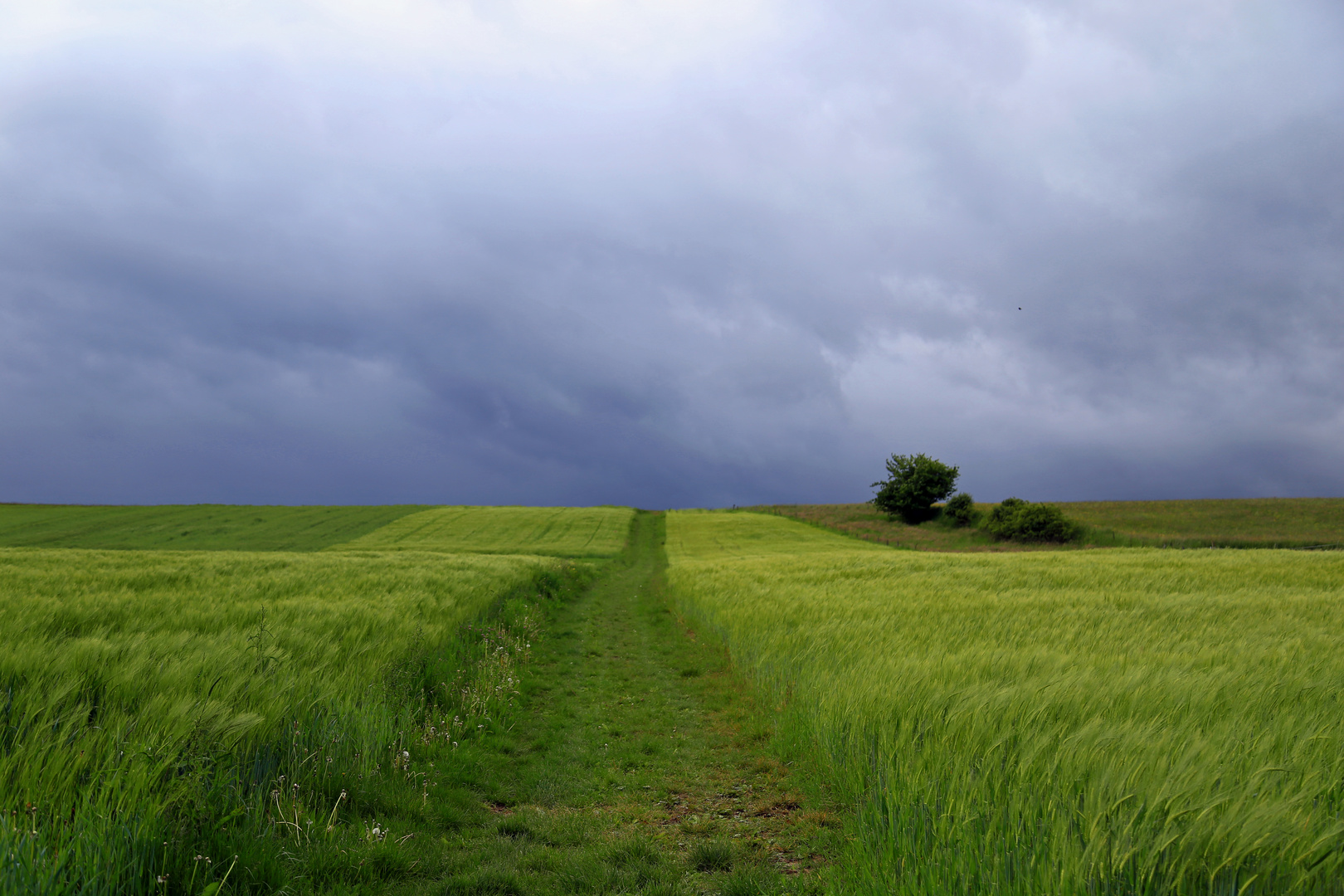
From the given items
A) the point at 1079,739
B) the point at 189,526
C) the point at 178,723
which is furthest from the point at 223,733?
the point at 189,526

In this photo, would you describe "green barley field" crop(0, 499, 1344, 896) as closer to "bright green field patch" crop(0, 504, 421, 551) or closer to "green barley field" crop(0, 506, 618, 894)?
"green barley field" crop(0, 506, 618, 894)

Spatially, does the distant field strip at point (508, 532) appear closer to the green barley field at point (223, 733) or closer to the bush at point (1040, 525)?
the green barley field at point (223, 733)

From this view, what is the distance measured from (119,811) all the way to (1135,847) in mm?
5017

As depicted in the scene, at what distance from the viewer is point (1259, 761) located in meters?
3.42

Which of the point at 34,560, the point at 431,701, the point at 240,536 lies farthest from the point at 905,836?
the point at 240,536

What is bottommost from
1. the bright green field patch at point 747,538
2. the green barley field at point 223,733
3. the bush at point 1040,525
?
the bright green field patch at point 747,538

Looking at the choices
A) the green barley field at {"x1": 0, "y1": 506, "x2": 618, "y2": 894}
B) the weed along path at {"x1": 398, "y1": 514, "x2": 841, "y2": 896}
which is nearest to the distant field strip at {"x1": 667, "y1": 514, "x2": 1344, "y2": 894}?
the weed along path at {"x1": 398, "y1": 514, "x2": 841, "y2": 896}

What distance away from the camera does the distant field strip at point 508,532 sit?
41.8 m

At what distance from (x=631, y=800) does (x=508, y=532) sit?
48.1 m

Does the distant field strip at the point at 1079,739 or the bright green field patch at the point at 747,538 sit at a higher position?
the distant field strip at the point at 1079,739

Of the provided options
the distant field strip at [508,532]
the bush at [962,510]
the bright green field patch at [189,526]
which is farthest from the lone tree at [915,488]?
the bright green field patch at [189,526]

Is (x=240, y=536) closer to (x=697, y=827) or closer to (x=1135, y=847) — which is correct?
(x=697, y=827)

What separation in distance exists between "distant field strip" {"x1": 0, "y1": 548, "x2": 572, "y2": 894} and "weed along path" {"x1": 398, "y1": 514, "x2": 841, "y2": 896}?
0.96 m

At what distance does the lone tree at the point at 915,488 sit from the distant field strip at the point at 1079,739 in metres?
56.5
